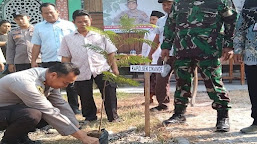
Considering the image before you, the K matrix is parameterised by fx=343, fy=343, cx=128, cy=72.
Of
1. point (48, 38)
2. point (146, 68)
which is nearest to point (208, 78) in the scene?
point (146, 68)

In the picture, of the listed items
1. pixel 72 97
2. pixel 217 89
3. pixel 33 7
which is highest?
pixel 33 7

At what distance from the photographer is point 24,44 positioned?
5.77 metres

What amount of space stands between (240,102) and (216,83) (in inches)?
98.9

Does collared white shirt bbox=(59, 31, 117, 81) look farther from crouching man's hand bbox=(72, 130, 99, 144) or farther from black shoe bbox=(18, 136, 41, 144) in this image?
crouching man's hand bbox=(72, 130, 99, 144)

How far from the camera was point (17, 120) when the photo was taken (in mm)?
3357

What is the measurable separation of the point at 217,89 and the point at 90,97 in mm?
1779

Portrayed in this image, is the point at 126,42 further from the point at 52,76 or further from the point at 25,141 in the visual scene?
the point at 25,141

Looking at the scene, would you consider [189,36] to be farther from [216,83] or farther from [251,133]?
[251,133]

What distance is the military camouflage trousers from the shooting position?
12.7 feet

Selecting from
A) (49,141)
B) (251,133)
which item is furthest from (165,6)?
(49,141)

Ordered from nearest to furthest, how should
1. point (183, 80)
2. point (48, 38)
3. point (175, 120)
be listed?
point (183, 80), point (175, 120), point (48, 38)

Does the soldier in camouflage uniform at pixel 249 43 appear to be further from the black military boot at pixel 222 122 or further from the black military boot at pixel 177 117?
the black military boot at pixel 177 117

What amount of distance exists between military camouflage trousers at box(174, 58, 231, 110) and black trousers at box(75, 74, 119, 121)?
961 millimetres

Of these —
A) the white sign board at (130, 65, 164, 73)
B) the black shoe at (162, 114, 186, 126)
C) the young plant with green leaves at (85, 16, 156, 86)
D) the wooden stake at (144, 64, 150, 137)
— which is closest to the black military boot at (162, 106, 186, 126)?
the black shoe at (162, 114, 186, 126)
